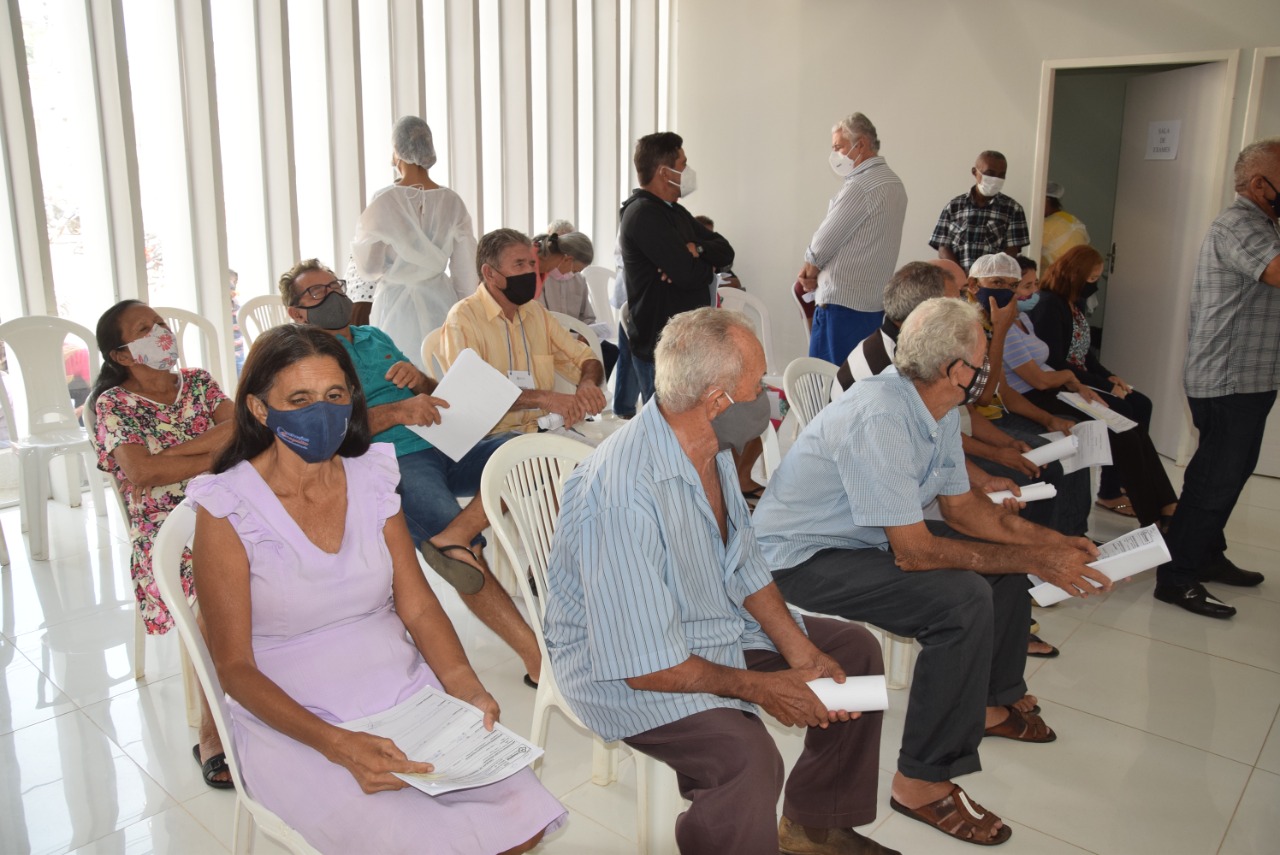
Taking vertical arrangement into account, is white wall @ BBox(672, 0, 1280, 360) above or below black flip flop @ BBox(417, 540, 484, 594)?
above

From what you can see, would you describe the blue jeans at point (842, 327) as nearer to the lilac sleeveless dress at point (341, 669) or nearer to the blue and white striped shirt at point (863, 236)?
the blue and white striped shirt at point (863, 236)

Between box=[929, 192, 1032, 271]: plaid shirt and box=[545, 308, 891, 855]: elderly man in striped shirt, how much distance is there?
4469mm

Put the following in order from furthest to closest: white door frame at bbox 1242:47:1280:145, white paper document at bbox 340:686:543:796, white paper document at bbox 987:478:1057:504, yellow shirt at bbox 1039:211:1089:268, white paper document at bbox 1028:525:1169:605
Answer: yellow shirt at bbox 1039:211:1089:268 → white door frame at bbox 1242:47:1280:145 → white paper document at bbox 987:478:1057:504 → white paper document at bbox 1028:525:1169:605 → white paper document at bbox 340:686:543:796

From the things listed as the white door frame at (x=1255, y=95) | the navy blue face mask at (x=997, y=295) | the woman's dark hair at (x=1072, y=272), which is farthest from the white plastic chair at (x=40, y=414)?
the white door frame at (x=1255, y=95)

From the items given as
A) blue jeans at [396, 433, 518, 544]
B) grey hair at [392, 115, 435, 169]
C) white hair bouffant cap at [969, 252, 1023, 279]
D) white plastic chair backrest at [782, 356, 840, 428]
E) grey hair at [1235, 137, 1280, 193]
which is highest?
grey hair at [392, 115, 435, 169]

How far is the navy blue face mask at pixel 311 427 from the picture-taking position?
5.80 ft

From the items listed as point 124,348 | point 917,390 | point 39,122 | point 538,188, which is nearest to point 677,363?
point 917,390

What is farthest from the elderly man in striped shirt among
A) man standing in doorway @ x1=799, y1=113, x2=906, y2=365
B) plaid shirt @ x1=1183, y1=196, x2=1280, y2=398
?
man standing in doorway @ x1=799, y1=113, x2=906, y2=365

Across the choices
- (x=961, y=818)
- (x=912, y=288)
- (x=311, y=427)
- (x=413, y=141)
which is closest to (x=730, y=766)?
(x=961, y=818)

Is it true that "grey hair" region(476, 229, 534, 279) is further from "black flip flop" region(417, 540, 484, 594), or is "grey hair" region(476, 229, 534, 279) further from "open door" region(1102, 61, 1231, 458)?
"open door" region(1102, 61, 1231, 458)

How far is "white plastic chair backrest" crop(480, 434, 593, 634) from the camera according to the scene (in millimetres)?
2168

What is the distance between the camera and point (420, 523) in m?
2.85

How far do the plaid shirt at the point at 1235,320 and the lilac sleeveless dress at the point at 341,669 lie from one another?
3.06 meters

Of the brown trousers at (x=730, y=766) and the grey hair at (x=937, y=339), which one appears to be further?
the grey hair at (x=937, y=339)
